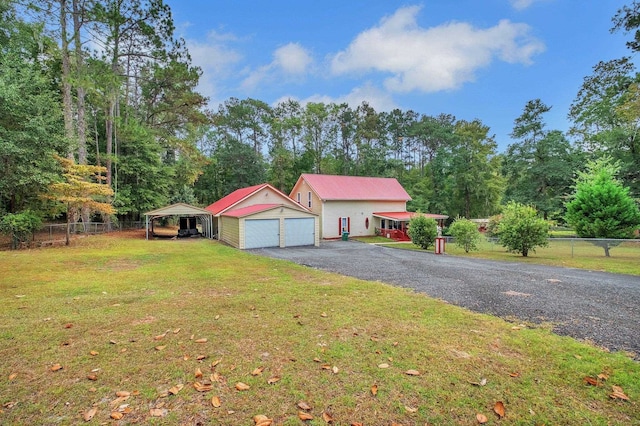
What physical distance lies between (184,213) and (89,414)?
68.0ft

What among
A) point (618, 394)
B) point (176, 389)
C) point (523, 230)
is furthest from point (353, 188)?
point (176, 389)

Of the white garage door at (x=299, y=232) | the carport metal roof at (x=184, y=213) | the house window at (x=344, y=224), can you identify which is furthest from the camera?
the house window at (x=344, y=224)

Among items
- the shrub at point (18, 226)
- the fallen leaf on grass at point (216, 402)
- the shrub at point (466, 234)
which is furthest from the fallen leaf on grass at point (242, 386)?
the shrub at point (18, 226)

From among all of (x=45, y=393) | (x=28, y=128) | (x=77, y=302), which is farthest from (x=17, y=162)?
(x=45, y=393)

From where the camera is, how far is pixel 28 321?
4438 millimetres

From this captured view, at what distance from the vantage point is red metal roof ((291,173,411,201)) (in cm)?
2489

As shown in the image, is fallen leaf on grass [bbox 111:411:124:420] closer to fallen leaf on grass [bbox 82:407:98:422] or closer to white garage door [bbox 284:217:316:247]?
fallen leaf on grass [bbox 82:407:98:422]

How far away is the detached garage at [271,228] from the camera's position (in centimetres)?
1747

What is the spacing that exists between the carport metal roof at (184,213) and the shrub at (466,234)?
1677 cm

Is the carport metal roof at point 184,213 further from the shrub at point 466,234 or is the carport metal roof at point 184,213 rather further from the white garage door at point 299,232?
the shrub at point 466,234

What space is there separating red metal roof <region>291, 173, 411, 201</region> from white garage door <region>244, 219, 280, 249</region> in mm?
6438

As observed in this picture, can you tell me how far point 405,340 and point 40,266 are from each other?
37.5 ft

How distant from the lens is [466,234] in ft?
52.5

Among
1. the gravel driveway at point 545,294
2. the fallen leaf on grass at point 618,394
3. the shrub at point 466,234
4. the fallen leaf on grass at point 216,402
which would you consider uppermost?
the shrub at point 466,234
